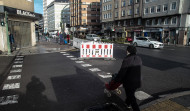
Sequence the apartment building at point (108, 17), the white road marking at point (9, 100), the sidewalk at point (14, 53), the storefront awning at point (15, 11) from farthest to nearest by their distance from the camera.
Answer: the apartment building at point (108, 17) → the storefront awning at point (15, 11) → the sidewalk at point (14, 53) → the white road marking at point (9, 100)

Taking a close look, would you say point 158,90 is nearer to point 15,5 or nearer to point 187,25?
point 15,5

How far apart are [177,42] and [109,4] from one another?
96.6 ft

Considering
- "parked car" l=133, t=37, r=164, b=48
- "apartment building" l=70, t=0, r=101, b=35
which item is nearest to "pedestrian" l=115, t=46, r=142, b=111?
"parked car" l=133, t=37, r=164, b=48

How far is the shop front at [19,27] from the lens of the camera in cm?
1462

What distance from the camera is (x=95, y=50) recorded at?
1080 cm

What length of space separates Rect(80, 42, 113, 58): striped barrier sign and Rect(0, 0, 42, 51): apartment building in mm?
7971

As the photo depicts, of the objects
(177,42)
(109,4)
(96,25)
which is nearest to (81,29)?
(96,25)

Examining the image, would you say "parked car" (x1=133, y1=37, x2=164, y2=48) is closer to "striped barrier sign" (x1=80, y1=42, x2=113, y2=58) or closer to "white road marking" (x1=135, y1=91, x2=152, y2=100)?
"striped barrier sign" (x1=80, y1=42, x2=113, y2=58)

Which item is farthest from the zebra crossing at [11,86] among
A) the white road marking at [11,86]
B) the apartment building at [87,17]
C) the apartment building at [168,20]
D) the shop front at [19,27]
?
the apartment building at [87,17]

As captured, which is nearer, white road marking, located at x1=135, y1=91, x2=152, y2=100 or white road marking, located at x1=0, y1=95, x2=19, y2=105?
white road marking, located at x1=0, y1=95, x2=19, y2=105

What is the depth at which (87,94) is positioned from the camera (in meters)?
4.83

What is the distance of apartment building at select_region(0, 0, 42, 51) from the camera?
14.5 metres

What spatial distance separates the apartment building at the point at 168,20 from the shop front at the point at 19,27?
27765mm

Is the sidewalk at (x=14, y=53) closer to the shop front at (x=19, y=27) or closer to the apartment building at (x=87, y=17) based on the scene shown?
the shop front at (x=19, y=27)
